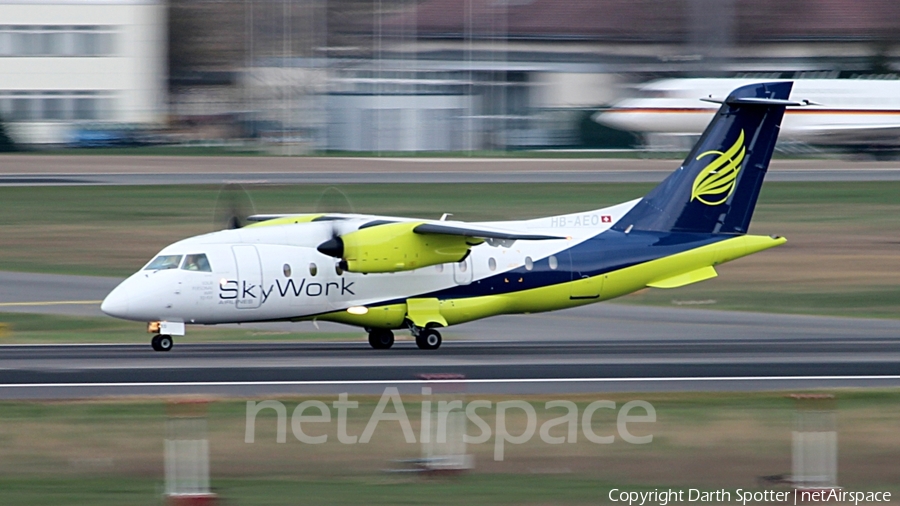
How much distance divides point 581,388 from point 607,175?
33.4m

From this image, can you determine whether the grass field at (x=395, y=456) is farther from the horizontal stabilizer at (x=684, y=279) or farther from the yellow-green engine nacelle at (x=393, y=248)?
the horizontal stabilizer at (x=684, y=279)

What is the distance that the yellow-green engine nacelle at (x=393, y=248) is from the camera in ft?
66.6

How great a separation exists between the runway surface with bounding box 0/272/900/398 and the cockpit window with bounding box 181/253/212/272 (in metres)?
1.52

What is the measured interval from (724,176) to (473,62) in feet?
166

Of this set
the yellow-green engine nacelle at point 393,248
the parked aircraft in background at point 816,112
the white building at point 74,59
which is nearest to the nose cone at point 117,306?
the yellow-green engine nacelle at point 393,248

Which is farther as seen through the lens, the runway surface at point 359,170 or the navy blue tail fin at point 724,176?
the runway surface at point 359,170

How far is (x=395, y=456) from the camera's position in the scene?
12.5 meters

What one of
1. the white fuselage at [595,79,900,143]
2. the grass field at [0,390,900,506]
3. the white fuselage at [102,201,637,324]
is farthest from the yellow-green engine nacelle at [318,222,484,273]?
the white fuselage at [595,79,900,143]

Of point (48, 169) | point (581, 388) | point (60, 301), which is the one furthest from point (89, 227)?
point (581, 388)

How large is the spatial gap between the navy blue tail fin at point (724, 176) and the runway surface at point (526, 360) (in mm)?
2334

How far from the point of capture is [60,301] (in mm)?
27469
